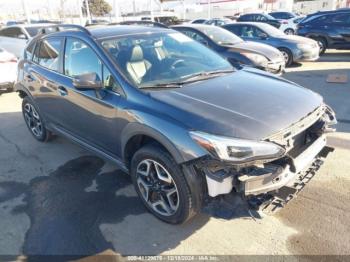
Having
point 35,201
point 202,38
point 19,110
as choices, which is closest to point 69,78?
point 35,201

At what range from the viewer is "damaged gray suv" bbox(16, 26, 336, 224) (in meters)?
2.46

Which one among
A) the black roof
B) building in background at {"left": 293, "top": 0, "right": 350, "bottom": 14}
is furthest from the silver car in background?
building in background at {"left": 293, "top": 0, "right": 350, "bottom": 14}

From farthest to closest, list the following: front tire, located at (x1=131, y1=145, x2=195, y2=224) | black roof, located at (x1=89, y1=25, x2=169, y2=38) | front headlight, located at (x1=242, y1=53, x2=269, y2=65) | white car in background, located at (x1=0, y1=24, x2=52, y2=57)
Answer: white car in background, located at (x1=0, y1=24, x2=52, y2=57)
front headlight, located at (x1=242, y1=53, x2=269, y2=65)
black roof, located at (x1=89, y1=25, x2=169, y2=38)
front tire, located at (x1=131, y1=145, x2=195, y2=224)

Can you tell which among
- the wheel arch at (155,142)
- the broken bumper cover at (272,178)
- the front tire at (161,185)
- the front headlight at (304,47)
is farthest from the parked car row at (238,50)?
the broken bumper cover at (272,178)

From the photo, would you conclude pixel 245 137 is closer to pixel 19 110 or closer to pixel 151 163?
pixel 151 163

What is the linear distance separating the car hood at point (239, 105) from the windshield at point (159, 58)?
290 millimetres

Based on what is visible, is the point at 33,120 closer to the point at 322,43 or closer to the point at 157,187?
the point at 157,187

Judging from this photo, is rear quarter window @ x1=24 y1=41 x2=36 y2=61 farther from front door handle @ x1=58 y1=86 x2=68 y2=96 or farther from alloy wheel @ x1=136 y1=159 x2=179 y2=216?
alloy wheel @ x1=136 y1=159 x2=179 y2=216

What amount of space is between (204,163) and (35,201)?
2.18 metres

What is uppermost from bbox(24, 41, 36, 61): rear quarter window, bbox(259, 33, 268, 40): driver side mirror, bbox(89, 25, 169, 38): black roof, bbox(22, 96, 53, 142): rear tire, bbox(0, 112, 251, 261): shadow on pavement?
bbox(89, 25, 169, 38): black roof

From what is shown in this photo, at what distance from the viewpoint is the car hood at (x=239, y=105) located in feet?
8.25

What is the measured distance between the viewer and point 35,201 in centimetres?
358

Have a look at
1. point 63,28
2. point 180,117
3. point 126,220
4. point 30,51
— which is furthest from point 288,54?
point 126,220

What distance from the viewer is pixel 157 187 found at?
119 inches
